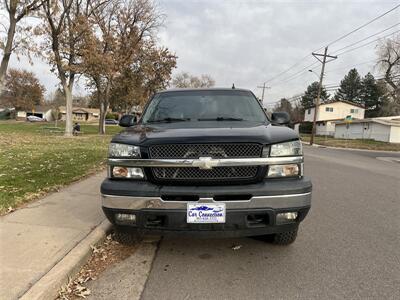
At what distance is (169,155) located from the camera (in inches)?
136

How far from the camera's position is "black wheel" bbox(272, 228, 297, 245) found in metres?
4.09

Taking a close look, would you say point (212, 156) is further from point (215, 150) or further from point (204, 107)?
point (204, 107)

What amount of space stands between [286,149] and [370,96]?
9495 centimetres

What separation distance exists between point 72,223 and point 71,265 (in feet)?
4.56

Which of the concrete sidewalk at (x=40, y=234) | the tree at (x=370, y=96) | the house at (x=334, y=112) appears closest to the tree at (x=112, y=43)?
the concrete sidewalk at (x=40, y=234)

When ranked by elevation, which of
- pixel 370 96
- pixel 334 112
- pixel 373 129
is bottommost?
pixel 373 129

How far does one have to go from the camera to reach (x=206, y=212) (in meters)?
3.26

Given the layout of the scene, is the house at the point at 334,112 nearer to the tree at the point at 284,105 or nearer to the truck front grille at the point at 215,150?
the tree at the point at 284,105

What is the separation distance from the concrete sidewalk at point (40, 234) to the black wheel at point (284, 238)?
89.1 inches

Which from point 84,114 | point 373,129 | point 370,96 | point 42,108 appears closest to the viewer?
point 373,129

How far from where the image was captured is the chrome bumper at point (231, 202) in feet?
10.7

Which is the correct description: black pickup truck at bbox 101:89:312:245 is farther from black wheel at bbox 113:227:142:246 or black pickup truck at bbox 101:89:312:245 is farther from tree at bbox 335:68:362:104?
tree at bbox 335:68:362:104

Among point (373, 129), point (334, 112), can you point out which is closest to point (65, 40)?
point (373, 129)

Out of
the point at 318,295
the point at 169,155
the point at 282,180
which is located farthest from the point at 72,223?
the point at 318,295
